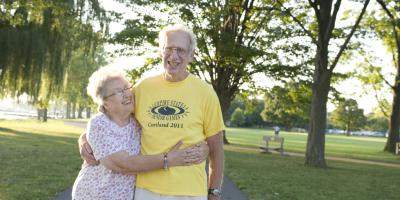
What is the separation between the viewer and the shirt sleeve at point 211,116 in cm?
317

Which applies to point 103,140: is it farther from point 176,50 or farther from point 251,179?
point 251,179

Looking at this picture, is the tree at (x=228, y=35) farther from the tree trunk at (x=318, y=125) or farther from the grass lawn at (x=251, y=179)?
the grass lawn at (x=251, y=179)

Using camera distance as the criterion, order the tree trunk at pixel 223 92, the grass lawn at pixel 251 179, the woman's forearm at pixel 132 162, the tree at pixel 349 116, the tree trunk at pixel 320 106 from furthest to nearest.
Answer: the tree at pixel 349 116, the tree trunk at pixel 223 92, the tree trunk at pixel 320 106, the grass lawn at pixel 251 179, the woman's forearm at pixel 132 162

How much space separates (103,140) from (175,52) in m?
0.68

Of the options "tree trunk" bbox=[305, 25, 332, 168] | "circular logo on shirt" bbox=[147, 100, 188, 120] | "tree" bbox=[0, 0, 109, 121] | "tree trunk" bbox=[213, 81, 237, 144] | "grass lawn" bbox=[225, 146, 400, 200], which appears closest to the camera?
"circular logo on shirt" bbox=[147, 100, 188, 120]

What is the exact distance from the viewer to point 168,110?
3092mm

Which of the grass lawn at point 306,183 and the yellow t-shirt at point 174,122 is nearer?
the yellow t-shirt at point 174,122

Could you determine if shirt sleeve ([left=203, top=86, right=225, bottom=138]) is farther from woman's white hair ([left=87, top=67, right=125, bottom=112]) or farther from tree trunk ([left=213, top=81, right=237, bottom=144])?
tree trunk ([left=213, top=81, right=237, bottom=144])

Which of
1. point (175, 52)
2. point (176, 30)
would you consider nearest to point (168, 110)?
point (175, 52)

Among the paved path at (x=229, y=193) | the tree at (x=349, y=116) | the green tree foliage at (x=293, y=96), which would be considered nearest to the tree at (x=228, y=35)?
the green tree foliage at (x=293, y=96)

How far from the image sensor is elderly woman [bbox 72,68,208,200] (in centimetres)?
300

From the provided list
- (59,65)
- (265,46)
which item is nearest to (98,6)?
(59,65)

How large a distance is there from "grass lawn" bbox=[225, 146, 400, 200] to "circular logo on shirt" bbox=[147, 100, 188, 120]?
21.6ft

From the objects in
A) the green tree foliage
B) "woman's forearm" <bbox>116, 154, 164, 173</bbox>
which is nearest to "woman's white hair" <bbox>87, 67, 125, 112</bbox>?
"woman's forearm" <bbox>116, 154, 164, 173</bbox>
